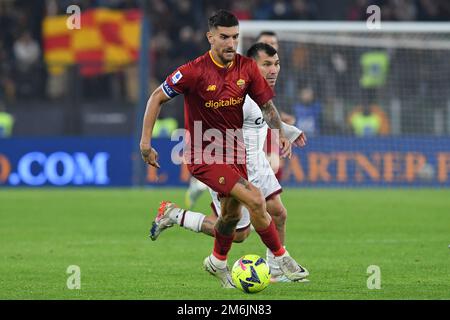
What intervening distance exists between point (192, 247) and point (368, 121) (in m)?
10.2

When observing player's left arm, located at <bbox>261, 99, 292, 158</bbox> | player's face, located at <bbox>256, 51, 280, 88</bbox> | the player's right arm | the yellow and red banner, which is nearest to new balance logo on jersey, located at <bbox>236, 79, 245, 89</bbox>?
player's left arm, located at <bbox>261, 99, 292, 158</bbox>

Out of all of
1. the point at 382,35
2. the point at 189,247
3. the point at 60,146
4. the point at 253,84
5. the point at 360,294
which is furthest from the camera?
the point at 382,35

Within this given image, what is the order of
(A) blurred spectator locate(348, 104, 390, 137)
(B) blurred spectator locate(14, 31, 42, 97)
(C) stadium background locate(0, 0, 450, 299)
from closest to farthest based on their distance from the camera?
1. (C) stadium background locate(0, 0, 450, 299)
2. (A) blurred spectator locate(348, 104, 390, 137)
3. (B) blurred spectator locate(14, 31, 42, 97)

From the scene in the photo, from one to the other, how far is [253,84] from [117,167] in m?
12.4

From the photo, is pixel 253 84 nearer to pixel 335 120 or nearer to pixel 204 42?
pixel 335 120

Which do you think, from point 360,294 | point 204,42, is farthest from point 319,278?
point 204,42

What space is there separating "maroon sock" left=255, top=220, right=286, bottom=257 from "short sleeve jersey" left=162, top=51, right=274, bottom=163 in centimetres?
66

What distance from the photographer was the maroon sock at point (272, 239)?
873cm

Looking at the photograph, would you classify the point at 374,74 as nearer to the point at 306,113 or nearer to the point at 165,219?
the point at 306,113

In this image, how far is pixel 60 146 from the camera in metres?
20.6

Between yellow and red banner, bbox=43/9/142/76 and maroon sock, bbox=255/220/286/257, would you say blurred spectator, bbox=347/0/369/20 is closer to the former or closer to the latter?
yellow and red banner, bbox=43/9/142/76

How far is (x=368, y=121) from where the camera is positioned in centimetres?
2144

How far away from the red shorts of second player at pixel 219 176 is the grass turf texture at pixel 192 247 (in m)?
0.77

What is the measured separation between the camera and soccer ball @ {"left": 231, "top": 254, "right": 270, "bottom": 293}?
326 inches
